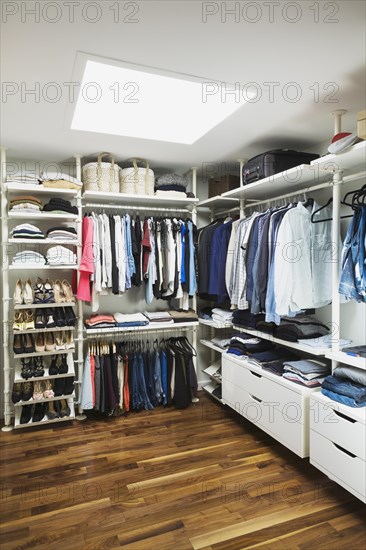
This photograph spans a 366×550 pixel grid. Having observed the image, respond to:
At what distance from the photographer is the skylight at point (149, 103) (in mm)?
1822

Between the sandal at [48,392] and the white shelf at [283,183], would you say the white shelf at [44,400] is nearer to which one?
the sandal at [48,392]

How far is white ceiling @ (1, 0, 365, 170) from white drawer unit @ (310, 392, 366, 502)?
173 cm

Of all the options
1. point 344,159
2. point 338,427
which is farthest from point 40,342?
point 344,159

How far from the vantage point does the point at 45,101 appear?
2029mm

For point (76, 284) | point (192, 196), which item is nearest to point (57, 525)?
point (76, 284)

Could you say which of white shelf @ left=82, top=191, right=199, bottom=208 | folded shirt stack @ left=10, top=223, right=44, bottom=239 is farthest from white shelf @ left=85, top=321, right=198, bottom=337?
white shelf @ left=82, top=191, right=199, bottom=208

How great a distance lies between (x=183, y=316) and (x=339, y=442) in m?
1.81

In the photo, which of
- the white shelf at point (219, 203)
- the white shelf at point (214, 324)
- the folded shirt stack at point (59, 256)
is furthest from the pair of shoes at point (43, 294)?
the white shelf at point (219, 203)

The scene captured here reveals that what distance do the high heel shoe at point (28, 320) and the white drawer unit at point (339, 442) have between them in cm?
219

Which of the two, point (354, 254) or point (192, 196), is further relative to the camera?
point (192, 196)

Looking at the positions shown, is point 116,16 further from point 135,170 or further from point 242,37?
point 135,170

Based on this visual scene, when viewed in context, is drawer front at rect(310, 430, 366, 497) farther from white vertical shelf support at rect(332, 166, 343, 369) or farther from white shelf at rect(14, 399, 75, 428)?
white shelf at rect(14, 399, 75, 428)

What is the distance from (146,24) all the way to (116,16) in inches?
4.6

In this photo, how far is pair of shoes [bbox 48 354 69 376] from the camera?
2.99m
